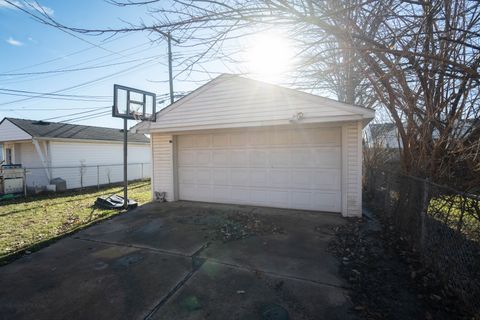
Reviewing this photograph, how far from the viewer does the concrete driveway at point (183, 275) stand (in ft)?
9.05

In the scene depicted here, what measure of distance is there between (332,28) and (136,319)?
148 inches

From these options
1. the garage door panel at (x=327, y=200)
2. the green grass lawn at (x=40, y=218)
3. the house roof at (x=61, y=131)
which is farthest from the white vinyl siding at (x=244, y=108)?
the house roof at (x=61, y=131)

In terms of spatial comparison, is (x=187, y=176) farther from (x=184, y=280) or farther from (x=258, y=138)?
(x=184, y=280)

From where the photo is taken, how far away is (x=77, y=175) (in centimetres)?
1315

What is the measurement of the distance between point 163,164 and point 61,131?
28.5 feet

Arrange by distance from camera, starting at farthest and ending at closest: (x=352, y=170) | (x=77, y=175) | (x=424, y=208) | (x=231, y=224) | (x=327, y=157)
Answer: (x=77, y=175), (x=327, y=157), (x=352, y=170), (x=231, y=224), (x=424, y=208)

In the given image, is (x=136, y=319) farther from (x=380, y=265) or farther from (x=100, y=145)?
(x=100, y=145)

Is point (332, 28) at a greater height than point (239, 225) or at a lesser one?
greater

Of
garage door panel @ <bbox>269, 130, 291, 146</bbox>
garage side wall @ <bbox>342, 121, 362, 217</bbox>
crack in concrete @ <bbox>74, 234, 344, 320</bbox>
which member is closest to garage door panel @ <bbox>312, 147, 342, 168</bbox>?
garage side wall @ <bbox>342, 121, 362, 217</bbox>

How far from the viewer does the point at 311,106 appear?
6.16 m

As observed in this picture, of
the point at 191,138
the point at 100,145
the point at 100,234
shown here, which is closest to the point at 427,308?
the point at 100,234

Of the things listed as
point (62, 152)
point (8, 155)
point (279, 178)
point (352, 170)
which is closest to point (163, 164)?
point (279, 178)

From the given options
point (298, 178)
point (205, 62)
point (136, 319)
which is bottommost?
point (136, 319)

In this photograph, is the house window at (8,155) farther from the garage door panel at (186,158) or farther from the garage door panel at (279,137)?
the garage door panel at (279,137)
